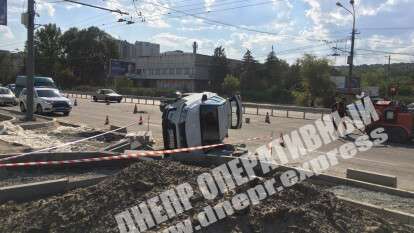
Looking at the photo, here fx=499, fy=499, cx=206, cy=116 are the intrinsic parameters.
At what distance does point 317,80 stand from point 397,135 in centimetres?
Answer: 4605

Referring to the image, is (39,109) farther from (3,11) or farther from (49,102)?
(3,11)

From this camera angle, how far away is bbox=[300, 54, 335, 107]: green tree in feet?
205

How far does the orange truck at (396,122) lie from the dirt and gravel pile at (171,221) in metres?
12.9

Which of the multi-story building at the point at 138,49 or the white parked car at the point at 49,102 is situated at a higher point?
the multi-story building at the point at 138,49

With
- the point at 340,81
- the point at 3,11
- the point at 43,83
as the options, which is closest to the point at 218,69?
the point at 340,81

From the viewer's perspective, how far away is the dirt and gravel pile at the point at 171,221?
239 inches

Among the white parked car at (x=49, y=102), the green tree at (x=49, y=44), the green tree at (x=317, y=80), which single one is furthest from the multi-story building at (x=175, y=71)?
the white parked car at (x=49, y=102)

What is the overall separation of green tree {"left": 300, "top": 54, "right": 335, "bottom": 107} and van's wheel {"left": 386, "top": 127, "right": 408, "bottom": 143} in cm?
4177

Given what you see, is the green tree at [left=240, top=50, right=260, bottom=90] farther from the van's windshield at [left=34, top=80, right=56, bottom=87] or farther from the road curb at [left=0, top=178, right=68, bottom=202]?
the road curb at [left=0, top=178, right=68, bottom=202]

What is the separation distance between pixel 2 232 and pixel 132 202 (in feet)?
5.64

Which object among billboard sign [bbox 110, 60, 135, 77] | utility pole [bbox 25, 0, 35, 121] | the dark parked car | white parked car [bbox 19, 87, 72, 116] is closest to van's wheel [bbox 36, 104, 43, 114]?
white parked car [bbox 19, 87, 72, 116]

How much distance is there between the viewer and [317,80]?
64000 mm

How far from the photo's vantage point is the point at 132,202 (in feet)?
22.7

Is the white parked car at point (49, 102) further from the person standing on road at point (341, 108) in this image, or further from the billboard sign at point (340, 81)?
the billboard sign at point (340, 81)
